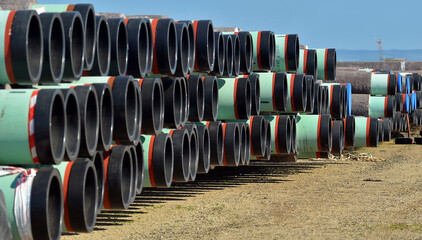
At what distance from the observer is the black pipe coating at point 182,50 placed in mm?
10344

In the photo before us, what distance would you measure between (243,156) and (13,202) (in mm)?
7711

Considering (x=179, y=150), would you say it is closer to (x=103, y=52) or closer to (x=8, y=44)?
(x=103, y=52)

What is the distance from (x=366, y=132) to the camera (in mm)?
18438

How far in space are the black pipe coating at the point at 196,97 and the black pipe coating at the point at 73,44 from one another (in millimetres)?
3690

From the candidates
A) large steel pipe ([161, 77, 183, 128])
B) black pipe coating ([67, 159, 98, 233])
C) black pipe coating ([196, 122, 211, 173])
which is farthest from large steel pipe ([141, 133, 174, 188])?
black pipe coating ([67, 159, 98, 233])

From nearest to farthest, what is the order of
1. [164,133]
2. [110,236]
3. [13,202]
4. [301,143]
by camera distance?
[13,202] < [110,236] < [164,133] < [301,143]

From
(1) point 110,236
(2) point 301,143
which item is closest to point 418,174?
(2) point 301,143

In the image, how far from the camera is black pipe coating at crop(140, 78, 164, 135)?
9.14 m

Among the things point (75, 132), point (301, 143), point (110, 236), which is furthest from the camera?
point (301, 143)

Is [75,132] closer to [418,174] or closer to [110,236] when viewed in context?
[110,236]

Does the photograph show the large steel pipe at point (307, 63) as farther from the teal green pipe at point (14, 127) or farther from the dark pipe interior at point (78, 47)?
the teal green pipe at point (14, 127)

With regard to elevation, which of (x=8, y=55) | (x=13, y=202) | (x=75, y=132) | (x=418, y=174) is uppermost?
(x=8, y=55)

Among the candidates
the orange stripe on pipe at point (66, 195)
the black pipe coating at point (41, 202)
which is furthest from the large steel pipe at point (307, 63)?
the black pipe coating at point (41, 202)

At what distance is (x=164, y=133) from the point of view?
10.1 metres
